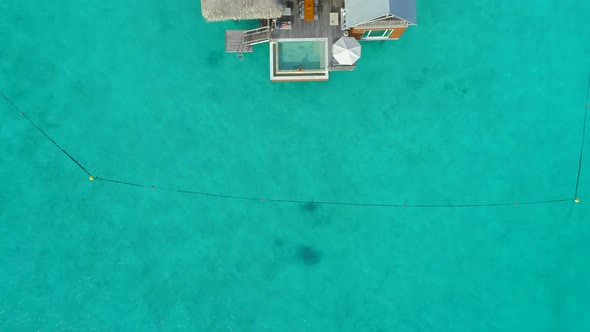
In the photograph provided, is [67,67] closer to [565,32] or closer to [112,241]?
[112,241]

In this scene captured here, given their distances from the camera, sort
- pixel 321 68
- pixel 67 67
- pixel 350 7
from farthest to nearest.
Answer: pixel 67 67 < pixel 321 68 < pixel 350 7

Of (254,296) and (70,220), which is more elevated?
(70,220)

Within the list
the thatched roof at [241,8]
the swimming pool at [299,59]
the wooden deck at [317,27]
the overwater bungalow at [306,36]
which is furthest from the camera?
the swimming pool at [299,59]

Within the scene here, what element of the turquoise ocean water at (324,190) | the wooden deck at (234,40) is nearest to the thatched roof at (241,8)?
the wooden deck at (234,40)

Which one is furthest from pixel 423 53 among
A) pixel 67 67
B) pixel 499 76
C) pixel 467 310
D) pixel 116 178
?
pixel 67 67

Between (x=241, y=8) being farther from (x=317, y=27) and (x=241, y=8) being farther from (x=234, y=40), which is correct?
(x=317, y=27)

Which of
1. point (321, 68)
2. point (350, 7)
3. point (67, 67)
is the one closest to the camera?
point (350, 7)

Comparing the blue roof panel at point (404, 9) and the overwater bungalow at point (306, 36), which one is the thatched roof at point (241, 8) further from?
the blue roof panel at point (404, 9)
